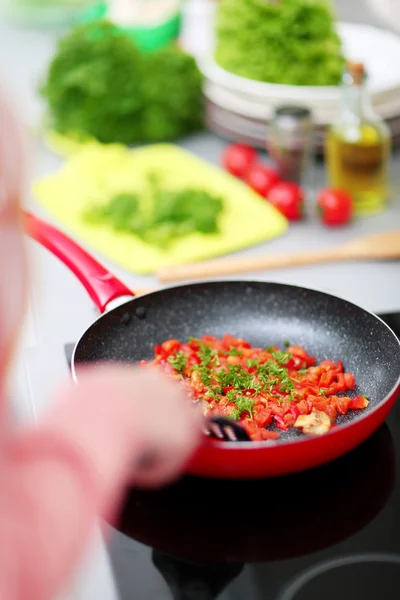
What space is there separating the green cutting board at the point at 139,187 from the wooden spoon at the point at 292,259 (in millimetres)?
61

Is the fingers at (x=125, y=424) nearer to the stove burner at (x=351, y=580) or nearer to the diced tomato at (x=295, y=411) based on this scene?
the stove burner at (x=351, y=580)

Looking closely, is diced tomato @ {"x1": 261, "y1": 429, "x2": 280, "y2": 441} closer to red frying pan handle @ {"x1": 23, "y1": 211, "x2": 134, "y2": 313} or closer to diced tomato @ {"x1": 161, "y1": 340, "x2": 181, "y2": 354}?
diced tomato @ {"x1": 161, "y1": 340, "x2": 181, "y2": 354}

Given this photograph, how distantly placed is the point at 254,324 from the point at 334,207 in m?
0.50

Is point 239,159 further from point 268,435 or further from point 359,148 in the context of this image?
point 268,435

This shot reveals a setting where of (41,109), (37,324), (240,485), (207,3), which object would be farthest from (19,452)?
(207,3)

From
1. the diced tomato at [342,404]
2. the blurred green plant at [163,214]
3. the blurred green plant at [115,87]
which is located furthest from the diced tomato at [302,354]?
the blurred green plant at [115,87]

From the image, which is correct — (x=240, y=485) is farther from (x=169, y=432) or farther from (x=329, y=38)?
(x=329, y=38)

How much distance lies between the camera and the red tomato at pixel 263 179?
5.76ft

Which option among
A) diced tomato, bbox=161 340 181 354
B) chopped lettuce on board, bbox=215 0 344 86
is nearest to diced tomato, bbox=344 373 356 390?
diced tomato, bbox=161 340 181 354

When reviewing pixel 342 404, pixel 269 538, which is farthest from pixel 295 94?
pixel 269 538

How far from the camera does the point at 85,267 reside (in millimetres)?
1182

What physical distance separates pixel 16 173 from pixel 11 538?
0.53 ft

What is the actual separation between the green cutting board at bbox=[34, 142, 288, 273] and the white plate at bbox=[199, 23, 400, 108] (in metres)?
0.18

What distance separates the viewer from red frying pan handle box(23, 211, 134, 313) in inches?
45.6
